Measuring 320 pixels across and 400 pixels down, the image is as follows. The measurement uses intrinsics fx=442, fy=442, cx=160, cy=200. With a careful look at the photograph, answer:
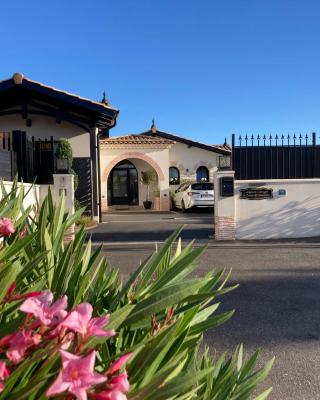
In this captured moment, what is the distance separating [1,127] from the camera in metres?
14.7

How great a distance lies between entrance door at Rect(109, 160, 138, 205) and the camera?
24.6 m

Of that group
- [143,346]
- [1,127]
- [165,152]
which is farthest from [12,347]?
[165,152]

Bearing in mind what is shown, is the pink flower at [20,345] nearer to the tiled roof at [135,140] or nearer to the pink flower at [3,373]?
the pink flower at [3,373]

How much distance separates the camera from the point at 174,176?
2358 cm

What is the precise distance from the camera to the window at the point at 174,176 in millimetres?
23306

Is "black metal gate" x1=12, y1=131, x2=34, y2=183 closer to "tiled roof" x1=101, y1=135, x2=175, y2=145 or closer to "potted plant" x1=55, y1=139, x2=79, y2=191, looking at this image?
"potted plant" x1=55, y1=139, x2=79, y2=191

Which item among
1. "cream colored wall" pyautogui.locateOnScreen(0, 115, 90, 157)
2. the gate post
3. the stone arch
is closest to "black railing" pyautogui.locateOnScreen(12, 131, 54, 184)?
"cream colored wall" pyautogui.locateOnScreen(0, 115, 90, 157)

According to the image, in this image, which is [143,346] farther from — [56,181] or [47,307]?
[56,181]

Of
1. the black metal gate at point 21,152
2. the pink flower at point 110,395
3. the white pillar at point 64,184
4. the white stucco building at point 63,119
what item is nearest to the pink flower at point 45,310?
the pink flower at point 110,395

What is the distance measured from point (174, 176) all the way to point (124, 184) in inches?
119

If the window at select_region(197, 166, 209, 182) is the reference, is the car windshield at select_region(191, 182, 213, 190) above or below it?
below

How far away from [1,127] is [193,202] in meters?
8.24

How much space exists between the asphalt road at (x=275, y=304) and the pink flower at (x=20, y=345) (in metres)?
2.55

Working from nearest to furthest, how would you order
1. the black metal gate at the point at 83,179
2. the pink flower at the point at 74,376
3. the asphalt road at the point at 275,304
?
1. the pink flower at the point at 74,376
2. the asphalt road at the point at 275,304
3. the black metal gate at the point at 83,179
